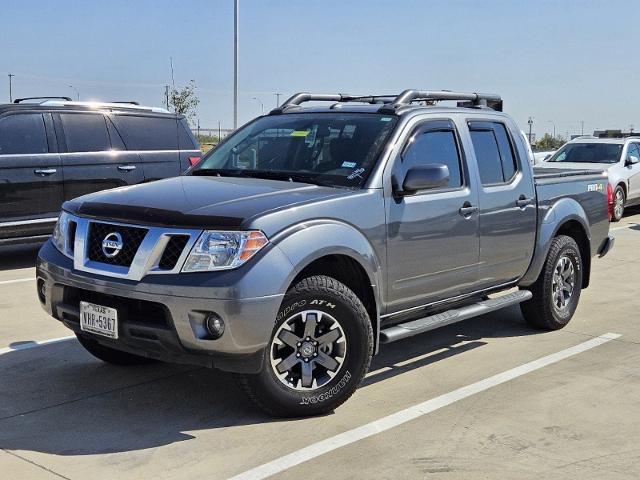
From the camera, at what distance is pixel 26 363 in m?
5.67

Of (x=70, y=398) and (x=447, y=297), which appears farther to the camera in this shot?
(x=447, y=297)

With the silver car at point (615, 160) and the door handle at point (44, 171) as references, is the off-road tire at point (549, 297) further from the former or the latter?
the silver car at point (615, 160)

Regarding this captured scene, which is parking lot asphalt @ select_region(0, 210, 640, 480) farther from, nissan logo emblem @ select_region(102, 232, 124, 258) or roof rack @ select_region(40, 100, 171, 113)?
roof rack @ select_region(40, 100, 171, 113)

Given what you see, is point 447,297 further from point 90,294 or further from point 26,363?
point 26,363

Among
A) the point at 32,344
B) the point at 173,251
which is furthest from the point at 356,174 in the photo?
the point at 32,344

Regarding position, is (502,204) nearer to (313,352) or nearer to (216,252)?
(313,352)

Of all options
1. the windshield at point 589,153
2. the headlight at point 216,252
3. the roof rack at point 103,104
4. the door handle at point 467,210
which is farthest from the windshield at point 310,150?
the windshield at point 589,153

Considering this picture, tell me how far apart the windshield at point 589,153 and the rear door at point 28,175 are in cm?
1110

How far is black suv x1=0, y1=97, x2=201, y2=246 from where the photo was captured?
9.37 meters

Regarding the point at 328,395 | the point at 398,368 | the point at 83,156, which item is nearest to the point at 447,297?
the point at 398,368

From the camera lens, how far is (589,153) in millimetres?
17203

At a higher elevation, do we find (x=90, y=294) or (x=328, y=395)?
(x=90, y=294)

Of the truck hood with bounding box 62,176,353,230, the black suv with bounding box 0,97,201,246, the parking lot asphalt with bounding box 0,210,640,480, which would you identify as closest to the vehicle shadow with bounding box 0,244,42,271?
the black suv with bounding box 0,97,201,246

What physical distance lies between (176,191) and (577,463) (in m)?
2.67
